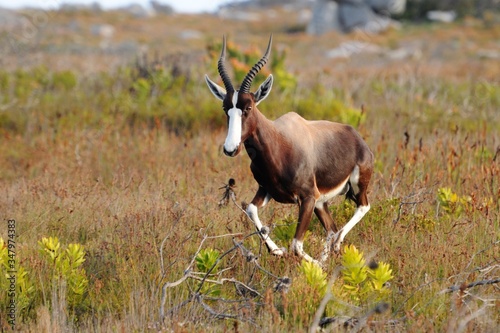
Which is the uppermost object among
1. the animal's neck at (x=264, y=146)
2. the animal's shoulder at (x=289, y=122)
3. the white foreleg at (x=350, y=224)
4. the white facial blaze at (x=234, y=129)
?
the white facial blaze at (x=234, y=129)

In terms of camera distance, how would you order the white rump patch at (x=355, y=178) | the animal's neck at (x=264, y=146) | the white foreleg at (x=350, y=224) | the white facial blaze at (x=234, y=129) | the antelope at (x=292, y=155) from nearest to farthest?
the white facial blaze at (x=234, y=129)
the antelope at (x=292, y=155)
the animal's neck at (x=264, y=146)
the white foreleg at (x=350, y=224)
the white rump patch at (x=355, y=178)

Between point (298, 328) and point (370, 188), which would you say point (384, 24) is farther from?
point (298, 328)

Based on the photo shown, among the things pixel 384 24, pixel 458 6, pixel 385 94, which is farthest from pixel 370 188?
pixel 458 6

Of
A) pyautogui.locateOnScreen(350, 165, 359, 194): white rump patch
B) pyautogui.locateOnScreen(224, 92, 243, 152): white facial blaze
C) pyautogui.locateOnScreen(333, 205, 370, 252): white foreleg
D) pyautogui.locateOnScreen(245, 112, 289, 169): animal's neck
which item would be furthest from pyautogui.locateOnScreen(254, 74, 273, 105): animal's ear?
pyautogui.locateOnScreen(333, 205, 370, 252): white foreleg

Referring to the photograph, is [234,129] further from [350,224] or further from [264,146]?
[350,224]

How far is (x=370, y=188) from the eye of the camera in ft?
24.6

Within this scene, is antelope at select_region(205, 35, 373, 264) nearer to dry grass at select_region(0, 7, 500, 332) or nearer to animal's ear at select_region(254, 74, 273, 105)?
animal's ear at select_region(254, 74, 273, 105)

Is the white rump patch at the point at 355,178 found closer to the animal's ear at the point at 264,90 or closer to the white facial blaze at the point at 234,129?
the animal's ear at the point at 264,90

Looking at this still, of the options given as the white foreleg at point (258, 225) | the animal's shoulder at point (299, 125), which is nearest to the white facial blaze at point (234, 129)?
the animal's shoulder at point (299, 125)

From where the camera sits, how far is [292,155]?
5.29 metres

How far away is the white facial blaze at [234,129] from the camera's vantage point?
4649 millimetres

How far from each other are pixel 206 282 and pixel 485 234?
259 centimetres

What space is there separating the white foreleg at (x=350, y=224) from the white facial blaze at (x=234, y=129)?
150 centimetres

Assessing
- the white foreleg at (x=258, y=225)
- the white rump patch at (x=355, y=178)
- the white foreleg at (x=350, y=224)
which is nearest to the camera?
the white foreleg at (x=258, y=225)
